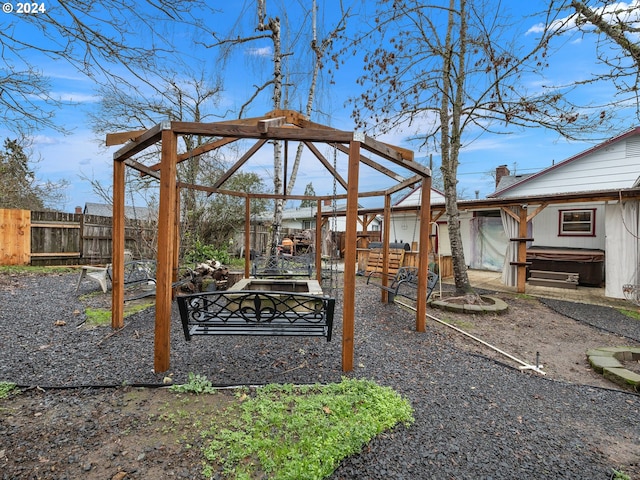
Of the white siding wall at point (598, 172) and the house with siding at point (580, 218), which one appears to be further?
the white siding wall at point (598, 172)

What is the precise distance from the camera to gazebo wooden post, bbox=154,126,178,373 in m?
2.83

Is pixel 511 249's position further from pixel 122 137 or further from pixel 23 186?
pixel 23 186

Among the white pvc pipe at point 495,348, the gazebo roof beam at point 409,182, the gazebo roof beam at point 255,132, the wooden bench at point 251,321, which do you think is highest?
the gazebo roof beam at point 255,132

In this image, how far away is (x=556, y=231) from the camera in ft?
32.6

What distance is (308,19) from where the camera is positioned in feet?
30.6

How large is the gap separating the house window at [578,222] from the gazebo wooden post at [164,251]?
11364mm

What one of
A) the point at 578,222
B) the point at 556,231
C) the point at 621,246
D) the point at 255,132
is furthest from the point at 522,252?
the point at 255,132

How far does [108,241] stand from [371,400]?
11.3 metres

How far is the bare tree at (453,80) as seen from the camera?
511 centimetres

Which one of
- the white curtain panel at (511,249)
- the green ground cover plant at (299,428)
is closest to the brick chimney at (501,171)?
the white curtain panel at (511,249)

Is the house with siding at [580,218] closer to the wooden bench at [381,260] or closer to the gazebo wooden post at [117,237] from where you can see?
the wooden bench at [381,260]

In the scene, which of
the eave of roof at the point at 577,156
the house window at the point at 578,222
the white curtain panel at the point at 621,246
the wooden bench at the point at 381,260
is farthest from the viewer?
the wooden bench at the point at 381,260

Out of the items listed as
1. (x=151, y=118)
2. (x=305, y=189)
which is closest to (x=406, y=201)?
(x=151, y=118)

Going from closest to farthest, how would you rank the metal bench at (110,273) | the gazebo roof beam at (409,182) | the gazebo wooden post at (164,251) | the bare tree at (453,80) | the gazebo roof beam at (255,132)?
the gazebo wooden post at (164,251) → the gazebo roof beam at (255,132) → the gazebo roof beam at (409,182) → the bare tree at (453,80) → the metal bench at (110,273)
